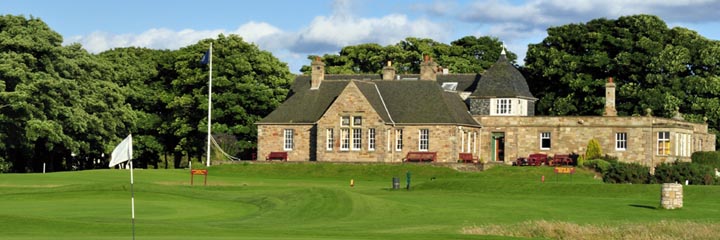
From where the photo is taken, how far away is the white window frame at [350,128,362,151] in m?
82.2

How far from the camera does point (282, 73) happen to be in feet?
319

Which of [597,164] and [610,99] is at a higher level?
[610,99]

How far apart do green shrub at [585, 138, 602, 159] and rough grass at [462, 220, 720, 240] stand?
137ft

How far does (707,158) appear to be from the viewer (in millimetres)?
82062

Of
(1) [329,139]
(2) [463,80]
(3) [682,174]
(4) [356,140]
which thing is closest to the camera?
(3) [682,174]

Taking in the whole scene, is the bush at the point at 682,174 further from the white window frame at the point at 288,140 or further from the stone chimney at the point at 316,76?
the stone chimney at the point at 316,76

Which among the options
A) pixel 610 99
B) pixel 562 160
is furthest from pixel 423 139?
pixel 610 99

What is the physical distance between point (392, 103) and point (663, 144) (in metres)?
16.5

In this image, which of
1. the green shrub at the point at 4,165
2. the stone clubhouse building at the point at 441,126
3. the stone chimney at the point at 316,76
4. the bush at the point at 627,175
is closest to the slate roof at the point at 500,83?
the stone clubhouse building at the point at 441,126

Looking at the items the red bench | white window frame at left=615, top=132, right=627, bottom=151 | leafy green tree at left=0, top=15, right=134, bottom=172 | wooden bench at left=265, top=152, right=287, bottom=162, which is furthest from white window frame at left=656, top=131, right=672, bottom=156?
leafy green tree at left=0, top=15, right=134, bottom=172

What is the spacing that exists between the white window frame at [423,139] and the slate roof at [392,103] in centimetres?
62

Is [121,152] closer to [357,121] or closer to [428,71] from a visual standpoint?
[357,121]

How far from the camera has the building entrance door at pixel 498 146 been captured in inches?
3354

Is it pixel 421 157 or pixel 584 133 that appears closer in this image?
pixel 421 157
